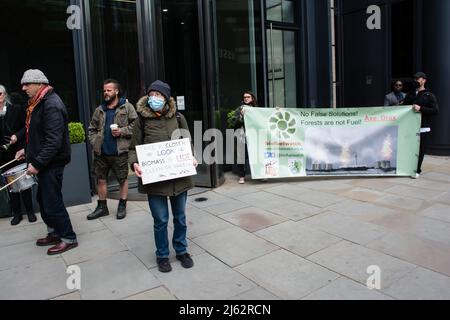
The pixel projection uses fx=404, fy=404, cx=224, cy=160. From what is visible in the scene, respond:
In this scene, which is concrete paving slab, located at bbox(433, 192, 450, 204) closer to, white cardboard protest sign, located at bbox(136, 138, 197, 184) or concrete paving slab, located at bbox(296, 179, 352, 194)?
concrete paving slab, located at bbox(296, 179, 352, 194)

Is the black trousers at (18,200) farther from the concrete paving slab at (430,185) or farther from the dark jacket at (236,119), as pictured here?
the concrete paving slab at (430,185)

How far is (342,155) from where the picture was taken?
6.99m

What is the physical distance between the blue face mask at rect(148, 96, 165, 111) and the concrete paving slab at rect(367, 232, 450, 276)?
2.50 m

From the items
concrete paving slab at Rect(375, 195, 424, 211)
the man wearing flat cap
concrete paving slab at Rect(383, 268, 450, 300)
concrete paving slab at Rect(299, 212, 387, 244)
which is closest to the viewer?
concrete paving slab at Rect(383, 268, 450, 300)

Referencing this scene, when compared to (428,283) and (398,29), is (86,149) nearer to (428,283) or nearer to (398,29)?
(428,283)

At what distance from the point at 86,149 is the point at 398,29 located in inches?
298

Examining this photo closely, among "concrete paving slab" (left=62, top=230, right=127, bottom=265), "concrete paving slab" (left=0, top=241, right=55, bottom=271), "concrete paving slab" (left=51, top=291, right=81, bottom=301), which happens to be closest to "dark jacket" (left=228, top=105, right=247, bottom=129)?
"concrete paving slab" (left=62, top=230, right=127, bottom=265)

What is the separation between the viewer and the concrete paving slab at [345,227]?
436 cm

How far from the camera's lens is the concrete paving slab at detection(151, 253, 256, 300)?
128 inches

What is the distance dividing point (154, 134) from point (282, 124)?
365 centimetres

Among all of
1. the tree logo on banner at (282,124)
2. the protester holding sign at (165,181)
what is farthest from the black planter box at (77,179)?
the tree logo on banner at (282,124)

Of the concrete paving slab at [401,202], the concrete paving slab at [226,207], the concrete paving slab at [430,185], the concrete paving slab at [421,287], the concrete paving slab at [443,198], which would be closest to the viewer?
the concrete paving slab at [421,287]

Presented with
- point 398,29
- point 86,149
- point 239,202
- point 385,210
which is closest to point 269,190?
point 239,202

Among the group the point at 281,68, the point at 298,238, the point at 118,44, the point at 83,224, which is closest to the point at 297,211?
the point at 298,238
